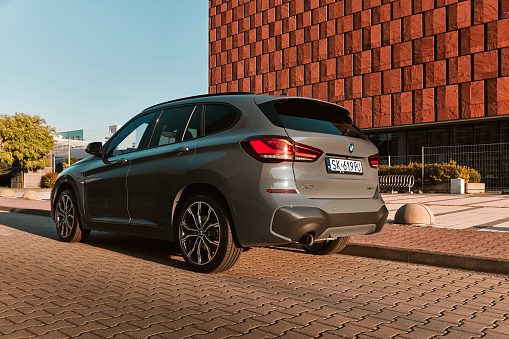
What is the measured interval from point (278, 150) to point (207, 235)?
1.20 m

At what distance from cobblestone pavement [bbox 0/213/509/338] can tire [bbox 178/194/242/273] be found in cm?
16

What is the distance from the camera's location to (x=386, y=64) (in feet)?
108

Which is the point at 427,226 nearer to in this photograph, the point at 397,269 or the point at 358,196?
the point at 397,269

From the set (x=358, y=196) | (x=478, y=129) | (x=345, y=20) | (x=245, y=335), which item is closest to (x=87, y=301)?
(x=245, y=335)

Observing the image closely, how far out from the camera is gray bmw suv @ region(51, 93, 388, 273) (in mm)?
4082

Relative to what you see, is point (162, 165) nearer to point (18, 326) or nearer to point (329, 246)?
point (329, 246)

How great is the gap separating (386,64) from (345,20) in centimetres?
526

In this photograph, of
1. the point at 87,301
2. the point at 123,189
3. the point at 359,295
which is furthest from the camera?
the point at 123,189

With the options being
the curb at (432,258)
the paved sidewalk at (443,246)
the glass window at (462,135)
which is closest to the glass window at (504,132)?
the glass window at (462,135)

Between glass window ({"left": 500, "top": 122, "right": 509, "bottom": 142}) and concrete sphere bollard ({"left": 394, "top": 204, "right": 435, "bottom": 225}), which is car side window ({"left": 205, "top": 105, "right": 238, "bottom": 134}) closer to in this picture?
concrete sphere bollard ({"left": 394, "top": 204, "right": 435, "bottom": 225})

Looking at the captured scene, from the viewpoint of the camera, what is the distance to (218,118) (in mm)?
4730

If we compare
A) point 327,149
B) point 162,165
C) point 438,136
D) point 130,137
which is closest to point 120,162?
point 130,137

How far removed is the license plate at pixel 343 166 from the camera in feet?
14.2

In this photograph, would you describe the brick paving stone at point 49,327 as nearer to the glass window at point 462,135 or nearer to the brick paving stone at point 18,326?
the brick paving stone at point 18,326
